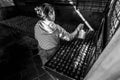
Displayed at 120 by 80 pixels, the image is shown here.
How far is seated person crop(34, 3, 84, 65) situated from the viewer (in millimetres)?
1270

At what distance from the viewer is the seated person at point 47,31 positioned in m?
1.27

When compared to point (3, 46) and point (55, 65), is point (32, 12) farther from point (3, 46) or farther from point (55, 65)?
point (55, 65)

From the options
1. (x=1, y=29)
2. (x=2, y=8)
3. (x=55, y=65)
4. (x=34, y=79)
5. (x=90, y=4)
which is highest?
(x=90, y=4)

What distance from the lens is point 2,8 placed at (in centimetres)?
353

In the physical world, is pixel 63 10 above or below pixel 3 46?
above

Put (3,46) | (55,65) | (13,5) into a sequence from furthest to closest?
1. (13,5)
2. (3,46)
3. (55,65)

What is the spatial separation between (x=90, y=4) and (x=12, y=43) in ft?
7.89

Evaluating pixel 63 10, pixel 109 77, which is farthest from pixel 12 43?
pixel 109 77

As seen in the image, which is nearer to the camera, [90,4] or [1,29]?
[90,4]

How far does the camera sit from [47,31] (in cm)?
129

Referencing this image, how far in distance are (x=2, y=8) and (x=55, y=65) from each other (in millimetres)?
3498

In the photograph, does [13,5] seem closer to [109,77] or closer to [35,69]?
[35,69]

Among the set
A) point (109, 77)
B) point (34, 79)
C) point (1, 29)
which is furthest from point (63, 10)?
point (1, 29)

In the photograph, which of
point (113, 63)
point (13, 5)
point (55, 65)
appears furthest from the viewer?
point (13, 5)
